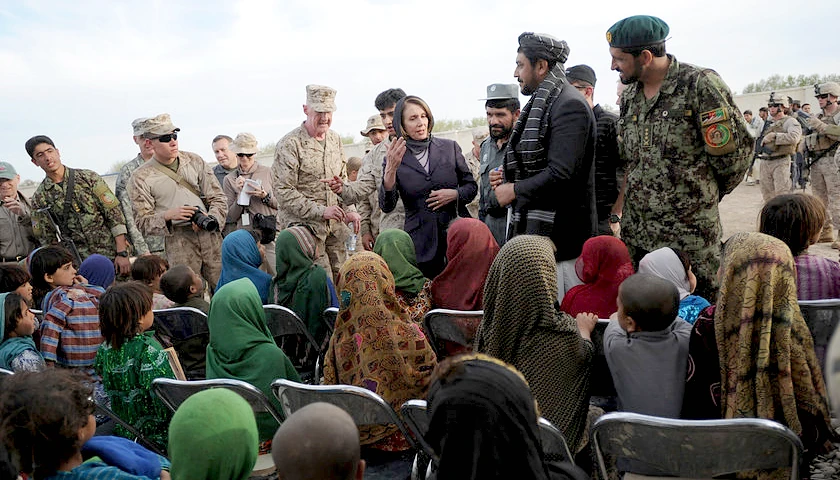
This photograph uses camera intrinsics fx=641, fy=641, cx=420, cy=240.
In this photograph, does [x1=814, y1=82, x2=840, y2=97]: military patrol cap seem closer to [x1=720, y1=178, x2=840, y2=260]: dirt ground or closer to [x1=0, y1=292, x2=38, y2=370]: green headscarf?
[x1=720, y1=178, x2=840, y2=260]: dirt ground

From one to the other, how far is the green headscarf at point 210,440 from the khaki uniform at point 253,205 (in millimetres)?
4600

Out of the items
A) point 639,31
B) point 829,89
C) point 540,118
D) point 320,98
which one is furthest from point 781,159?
point 540,118

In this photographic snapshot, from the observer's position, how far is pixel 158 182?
18.4 ft

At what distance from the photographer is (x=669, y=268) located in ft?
10.1

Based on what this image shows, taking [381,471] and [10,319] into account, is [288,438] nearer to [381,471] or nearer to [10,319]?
[381,471]

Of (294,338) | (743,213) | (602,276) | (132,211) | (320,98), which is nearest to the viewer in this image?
(602,276)

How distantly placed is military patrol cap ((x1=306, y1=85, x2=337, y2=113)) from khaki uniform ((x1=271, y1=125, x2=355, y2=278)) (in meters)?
0.29

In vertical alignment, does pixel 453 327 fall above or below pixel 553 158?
below

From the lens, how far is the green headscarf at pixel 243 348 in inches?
117

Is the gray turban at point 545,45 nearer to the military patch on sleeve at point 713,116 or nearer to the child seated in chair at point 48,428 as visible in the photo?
the military patch on sleeve at point 713,116

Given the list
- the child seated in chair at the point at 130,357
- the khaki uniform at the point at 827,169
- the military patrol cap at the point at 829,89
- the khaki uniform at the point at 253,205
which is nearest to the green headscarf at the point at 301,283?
the child seated in chair at the point at 130,357

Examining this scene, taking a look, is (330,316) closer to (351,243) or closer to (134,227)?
(351,243)

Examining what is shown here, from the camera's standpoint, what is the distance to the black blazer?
4.62 meters

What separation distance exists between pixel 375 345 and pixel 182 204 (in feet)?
11.5
